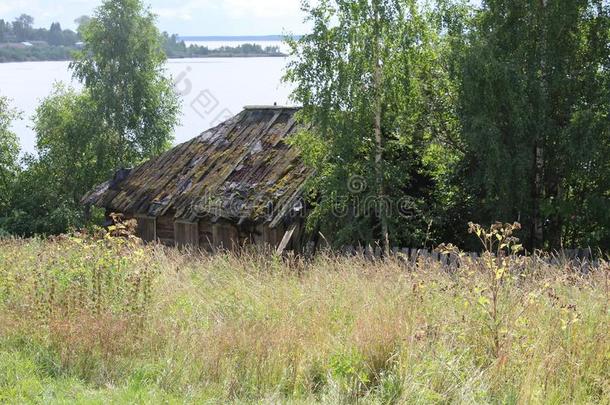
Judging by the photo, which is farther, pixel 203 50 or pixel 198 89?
pixel 203 50

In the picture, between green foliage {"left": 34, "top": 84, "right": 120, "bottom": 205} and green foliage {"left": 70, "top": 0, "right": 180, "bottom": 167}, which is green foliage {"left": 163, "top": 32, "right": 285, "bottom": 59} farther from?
green foliage {"left": 34, "top": 84, "right": 120, "bottom": 205}

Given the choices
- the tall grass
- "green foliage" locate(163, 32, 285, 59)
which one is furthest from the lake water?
the tall grass

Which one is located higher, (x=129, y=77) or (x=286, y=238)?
(x=129, y=77)

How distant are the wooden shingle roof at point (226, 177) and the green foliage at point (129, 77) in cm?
797

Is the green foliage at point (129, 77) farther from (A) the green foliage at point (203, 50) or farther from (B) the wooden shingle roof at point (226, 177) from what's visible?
(B) the wooden shingle roof at point (226, 177)

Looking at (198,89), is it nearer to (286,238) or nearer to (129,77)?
(129,77)

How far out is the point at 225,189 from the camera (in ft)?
55.0

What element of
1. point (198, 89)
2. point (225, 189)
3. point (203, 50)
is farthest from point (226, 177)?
point (203, 50)

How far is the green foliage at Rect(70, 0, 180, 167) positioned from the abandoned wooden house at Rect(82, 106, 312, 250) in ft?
26.1

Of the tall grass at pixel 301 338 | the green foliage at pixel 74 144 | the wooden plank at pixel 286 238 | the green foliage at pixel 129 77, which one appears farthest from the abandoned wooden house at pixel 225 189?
the green foliage at pixel 74 144

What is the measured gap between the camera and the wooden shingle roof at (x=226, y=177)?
51.2 feet

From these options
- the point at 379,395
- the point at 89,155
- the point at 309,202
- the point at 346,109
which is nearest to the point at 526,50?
the point at 346,109

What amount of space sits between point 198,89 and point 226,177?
339 inches

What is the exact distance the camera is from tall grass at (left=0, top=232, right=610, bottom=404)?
5371 mm
